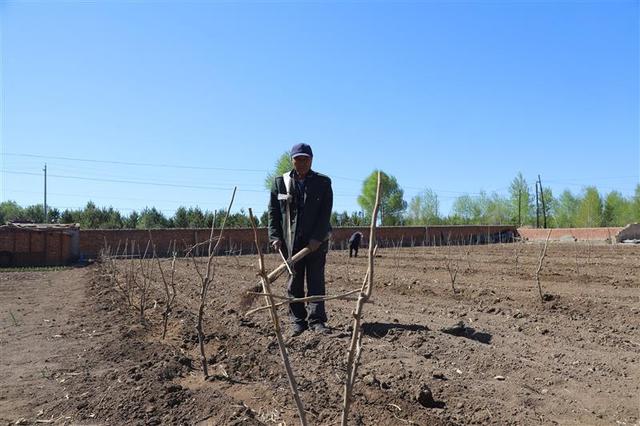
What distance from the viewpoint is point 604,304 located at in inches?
267

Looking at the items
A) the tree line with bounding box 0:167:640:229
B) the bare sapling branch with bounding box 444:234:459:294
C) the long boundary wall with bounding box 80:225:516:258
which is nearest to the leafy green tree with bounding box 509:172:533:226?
the tree line with bounding box 0:167:640:229

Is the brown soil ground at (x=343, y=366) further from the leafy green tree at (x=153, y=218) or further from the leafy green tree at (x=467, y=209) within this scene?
the leafy green tree at (x=467, y=209)

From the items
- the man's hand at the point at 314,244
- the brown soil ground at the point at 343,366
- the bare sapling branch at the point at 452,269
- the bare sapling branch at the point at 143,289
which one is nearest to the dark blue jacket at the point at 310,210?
the man's hand at the point at 314,244

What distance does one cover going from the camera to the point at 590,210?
2251 inches

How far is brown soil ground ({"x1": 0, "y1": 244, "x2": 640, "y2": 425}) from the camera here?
10.6 feet

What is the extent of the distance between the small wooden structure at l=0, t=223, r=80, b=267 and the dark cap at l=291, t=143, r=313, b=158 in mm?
17556

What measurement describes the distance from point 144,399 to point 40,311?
6009 mm

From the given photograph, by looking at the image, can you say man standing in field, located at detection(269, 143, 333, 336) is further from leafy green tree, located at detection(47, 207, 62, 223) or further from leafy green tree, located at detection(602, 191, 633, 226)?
leafy green tree, located at detection(602, 191, 633, 226)

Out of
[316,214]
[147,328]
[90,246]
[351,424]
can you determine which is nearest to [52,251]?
[90,246]

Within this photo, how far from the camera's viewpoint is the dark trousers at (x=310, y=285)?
4887 millimetres

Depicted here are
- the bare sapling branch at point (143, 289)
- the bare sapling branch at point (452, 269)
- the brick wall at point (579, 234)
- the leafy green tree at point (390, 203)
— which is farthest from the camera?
the leafy green tree at point (390, 203)

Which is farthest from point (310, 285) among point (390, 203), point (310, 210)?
point (390, 203)

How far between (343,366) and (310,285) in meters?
1.17

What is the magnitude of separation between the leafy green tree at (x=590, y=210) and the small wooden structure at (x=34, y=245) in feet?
172
